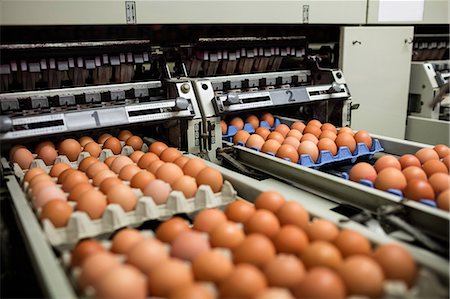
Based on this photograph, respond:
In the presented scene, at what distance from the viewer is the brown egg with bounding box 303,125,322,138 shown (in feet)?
8.36

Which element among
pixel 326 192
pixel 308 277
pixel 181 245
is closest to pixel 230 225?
pixel 181 245

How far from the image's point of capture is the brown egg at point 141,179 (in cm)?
174

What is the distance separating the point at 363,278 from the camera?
110 cm

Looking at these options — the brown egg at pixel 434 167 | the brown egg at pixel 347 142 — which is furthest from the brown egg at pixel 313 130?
the brown egg at pixel 434 167

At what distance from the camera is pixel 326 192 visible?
1924mm

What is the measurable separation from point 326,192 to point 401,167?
1.36 feet

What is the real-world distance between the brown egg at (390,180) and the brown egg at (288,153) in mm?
489

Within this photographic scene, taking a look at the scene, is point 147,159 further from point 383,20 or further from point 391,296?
point 383,20

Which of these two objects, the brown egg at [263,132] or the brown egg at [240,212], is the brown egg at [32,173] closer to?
the brown egg at [240,212]

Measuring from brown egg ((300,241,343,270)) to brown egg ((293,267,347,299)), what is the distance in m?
0.08

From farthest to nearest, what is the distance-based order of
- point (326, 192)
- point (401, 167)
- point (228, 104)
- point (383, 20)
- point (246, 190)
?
1. point (383, 20)
2. point (228, 104)
3. point (401, 167)
4. point (326, 192)
5. point (246, 190)

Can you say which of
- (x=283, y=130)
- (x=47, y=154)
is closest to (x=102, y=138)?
(x=47, y=154)

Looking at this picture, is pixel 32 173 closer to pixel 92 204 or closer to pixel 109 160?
pixel 109 160

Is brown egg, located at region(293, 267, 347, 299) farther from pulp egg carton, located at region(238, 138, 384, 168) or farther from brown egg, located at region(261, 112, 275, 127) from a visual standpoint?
brown egg, located at region(261, 112, 275, 127)
